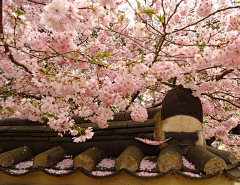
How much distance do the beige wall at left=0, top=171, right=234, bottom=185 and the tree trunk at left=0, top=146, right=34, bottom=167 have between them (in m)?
0.29

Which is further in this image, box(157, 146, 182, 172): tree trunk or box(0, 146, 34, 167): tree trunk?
box(0, 146, 34, 167): tree trunk

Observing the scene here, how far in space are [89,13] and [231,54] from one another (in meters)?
1.94

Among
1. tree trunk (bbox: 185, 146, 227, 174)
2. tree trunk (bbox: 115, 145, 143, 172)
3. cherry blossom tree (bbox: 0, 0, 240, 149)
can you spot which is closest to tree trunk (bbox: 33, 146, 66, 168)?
cherry blossom tree (bbox: 0, 0, 240, 149)

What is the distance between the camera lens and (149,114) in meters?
3.45

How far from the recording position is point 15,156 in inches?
116

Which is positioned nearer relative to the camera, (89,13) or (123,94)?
(89,13)

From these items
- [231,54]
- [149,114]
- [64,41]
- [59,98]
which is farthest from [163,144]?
[64,41]

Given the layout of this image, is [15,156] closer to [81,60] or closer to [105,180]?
[105,180]

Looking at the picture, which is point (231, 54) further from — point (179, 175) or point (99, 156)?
point (99, 156)

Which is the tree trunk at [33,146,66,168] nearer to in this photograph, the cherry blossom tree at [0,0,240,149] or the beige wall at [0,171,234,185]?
the beige wall at [0,171,234,185]

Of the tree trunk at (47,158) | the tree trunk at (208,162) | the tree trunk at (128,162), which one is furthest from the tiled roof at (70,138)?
the tree trunk at (208,162)

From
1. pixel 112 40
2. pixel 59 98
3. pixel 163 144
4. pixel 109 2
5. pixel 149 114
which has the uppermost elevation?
pixel 112 40

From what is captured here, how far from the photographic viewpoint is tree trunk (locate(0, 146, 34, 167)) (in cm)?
283

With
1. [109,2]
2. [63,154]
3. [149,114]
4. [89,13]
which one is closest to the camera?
[109,2]
